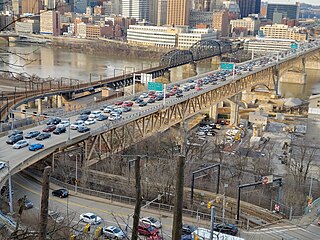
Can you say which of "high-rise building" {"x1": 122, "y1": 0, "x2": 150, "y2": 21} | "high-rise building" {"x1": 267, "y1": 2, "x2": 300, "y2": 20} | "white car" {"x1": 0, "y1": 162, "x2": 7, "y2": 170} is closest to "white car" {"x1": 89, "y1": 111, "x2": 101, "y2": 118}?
"white car" {"x1": 0, "y1": 162, "x2": 7, "y2": 170}

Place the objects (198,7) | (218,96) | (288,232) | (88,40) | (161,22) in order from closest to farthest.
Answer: (288,232) → (218,96) → (88,40) → (161,22) → (198,7)

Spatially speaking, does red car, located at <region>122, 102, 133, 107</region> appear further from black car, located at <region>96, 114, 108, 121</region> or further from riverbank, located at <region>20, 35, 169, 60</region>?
riverbank, located at <region>20, 35, 169, 60</region>

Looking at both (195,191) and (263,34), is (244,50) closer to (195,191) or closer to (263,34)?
(263,34)

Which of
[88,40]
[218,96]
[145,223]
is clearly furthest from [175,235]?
[88,40]

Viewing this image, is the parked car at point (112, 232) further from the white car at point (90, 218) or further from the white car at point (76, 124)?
the white car at point (76, 124)

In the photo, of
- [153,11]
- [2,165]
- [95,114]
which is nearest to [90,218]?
[2,165]

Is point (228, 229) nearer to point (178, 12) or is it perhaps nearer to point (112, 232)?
point (112, 232)
